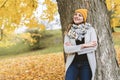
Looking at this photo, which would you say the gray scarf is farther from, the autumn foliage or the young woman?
the autumn foliage

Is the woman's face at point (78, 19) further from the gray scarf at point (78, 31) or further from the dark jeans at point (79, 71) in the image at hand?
the dark jeans at point (79, 71)

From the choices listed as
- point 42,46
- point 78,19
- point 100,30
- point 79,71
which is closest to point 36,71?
point 100,30

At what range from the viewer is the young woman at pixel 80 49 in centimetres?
543

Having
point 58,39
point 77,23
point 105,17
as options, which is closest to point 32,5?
point 105,17

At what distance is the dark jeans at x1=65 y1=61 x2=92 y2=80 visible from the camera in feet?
18.0

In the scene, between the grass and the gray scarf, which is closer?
the gray scarf

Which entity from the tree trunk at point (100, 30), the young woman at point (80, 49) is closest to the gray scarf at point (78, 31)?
the young woman at point (80, 49)

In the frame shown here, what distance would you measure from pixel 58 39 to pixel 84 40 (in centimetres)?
A: 2457

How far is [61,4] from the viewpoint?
6.65 m

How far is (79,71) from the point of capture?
5.59 metres

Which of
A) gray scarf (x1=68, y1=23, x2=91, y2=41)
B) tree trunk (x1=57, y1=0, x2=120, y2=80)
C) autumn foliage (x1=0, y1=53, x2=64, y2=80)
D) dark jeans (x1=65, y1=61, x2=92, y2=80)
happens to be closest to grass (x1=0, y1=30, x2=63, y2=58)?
autumn foliage (x1=0, y1=53, x2=64, y2=80)

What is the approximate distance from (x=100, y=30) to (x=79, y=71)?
1148 millimetres

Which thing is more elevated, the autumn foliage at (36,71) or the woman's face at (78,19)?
the woman's face at (78,19)

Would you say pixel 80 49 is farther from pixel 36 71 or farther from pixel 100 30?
pixel 36 71
